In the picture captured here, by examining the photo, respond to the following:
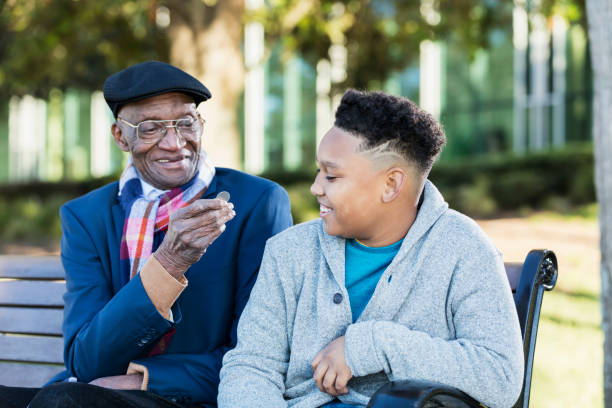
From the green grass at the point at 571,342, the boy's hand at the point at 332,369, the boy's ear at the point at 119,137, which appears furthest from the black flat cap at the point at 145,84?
the green grass at the point at 571,342

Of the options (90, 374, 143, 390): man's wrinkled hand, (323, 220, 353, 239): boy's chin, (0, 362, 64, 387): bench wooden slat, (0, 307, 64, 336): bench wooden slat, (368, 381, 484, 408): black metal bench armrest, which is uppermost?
(323, 220, 353, 239): boy's chin

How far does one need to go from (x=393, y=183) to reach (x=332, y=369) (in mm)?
605

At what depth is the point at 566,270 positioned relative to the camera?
8570mm

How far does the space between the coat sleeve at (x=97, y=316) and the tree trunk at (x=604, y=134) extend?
6.58ft

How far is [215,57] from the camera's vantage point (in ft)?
29.9

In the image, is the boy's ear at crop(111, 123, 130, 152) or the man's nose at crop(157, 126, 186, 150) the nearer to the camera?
the man's nose at crop(157, 126, 186, 150)

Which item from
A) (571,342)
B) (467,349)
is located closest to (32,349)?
(467,349)

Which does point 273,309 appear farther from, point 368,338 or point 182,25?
point 182,25

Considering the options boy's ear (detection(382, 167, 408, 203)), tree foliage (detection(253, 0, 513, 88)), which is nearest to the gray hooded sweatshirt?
boy's ear (detection(382, 167, 408, 203))

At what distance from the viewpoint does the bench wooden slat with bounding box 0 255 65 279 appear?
3.50 metres

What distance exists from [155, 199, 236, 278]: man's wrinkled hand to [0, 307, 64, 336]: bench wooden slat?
1180mm

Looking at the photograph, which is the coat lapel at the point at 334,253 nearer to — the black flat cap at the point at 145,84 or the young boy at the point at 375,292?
the young boy at the point at 375,292

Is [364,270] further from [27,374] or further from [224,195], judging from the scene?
[27,374]

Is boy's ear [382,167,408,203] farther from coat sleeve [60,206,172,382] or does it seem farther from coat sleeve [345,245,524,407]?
coat sleeve [60,206,172,382]
